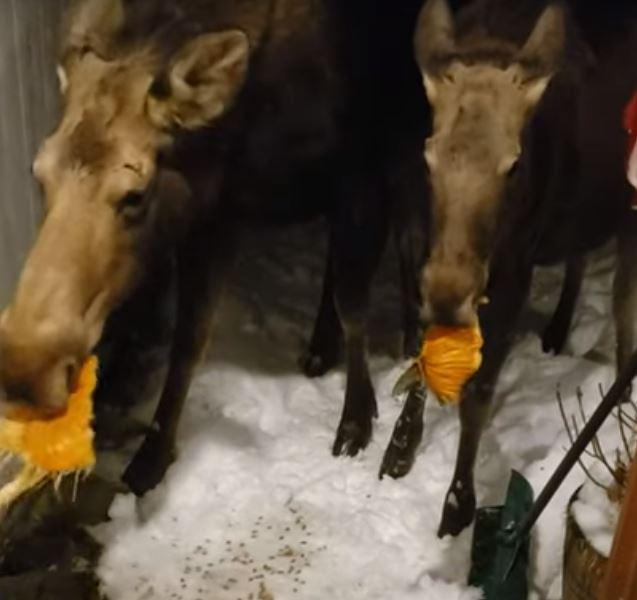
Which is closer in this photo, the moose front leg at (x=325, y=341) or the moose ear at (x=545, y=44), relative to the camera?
the moose ear at (x=545, y=44)

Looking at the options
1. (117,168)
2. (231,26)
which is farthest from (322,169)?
(117,168)

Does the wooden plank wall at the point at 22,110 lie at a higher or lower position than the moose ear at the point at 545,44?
lower

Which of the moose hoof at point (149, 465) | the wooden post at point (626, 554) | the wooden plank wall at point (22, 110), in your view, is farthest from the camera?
the moose hoof at point (149, 465)

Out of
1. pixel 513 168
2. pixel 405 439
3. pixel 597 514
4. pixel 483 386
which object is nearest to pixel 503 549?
pixel 597 514

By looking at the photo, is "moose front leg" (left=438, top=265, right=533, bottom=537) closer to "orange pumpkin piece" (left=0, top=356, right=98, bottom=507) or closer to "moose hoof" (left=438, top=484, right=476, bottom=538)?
"moose hoof" (left=438, top=484, right=476, bottom=538)

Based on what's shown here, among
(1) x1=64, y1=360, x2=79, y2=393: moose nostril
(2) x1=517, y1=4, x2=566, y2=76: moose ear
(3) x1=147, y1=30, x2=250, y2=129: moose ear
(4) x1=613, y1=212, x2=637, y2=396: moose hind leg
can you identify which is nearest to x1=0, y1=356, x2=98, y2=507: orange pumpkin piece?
(1) x1=64, y1=360, x2=79, y2=393: moose nostril

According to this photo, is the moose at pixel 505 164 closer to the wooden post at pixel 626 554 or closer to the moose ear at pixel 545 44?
the moose ear at pixel 545 44

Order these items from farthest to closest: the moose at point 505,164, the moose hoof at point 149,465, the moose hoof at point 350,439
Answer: the moose hoof at point 350,439
the moose hoof at point 149,465
the moose at point 505,164

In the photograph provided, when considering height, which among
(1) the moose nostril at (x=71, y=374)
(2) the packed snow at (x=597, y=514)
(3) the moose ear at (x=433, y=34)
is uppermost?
(3) the moose ear at (x=433, y=34)

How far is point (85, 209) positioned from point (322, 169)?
1.71 ft

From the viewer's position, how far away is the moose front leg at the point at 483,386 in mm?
1982

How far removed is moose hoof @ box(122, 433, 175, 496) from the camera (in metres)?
2.21

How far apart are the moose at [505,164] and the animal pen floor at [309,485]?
0.08 m

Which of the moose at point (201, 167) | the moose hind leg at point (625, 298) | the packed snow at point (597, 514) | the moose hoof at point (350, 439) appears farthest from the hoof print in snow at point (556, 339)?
the packed snow at point (597, 514)
